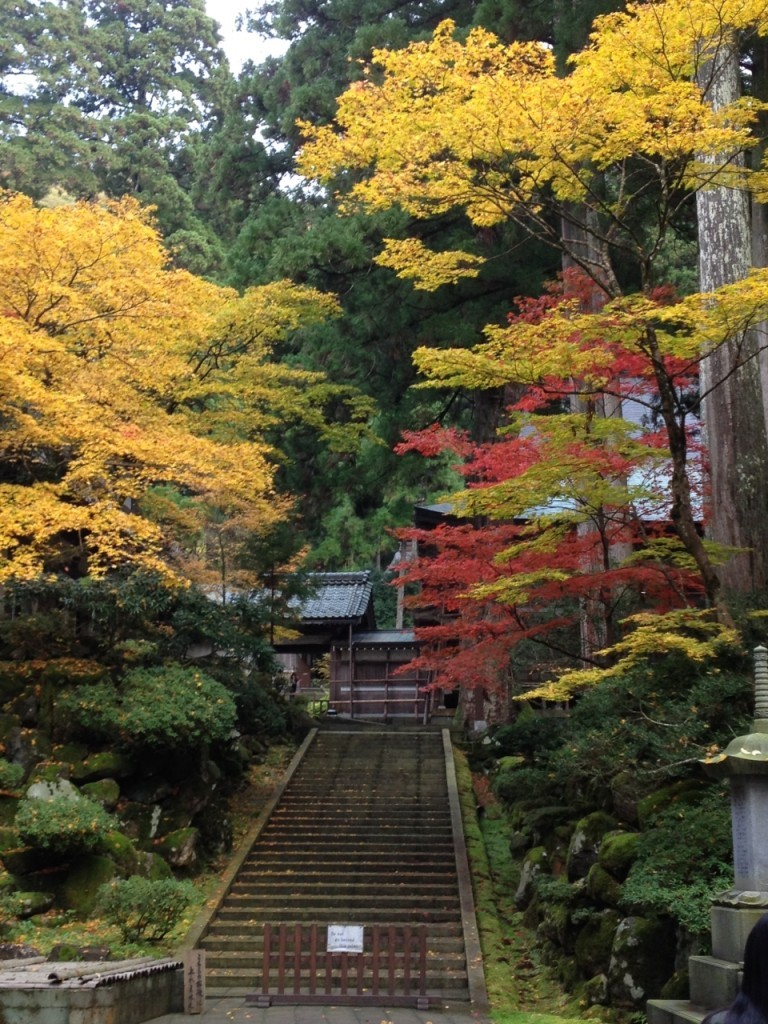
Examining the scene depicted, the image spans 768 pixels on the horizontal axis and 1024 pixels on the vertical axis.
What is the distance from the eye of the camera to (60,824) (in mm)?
11258

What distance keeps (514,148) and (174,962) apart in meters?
8.79

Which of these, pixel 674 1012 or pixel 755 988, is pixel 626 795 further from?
pixel 755 988

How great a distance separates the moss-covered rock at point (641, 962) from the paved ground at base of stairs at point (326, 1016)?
1589 millimetres

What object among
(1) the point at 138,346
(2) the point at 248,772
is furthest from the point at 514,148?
(2) the point at 248,772

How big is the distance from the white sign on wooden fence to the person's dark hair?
691 centimetres

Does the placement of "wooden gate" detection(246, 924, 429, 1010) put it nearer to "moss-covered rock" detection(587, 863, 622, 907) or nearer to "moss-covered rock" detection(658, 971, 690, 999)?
"moss-covered rock" detection(587, 863, 622, 907)

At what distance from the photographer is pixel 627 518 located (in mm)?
12164

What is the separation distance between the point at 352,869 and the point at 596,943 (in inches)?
200

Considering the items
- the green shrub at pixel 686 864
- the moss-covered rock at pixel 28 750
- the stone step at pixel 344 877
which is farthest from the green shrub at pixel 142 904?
the green shrub at pixel 686 864

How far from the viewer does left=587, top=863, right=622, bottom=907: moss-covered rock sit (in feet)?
29.3

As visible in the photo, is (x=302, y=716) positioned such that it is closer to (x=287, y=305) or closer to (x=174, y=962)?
(x=287, y=305)

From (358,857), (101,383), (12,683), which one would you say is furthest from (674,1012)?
(12,683)

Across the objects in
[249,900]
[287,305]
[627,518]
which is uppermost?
[287,305]

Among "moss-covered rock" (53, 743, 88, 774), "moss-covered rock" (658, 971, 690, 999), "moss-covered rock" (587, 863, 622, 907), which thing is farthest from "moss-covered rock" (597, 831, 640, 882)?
"moss-covered rock" (53, 743, 88, 774)
